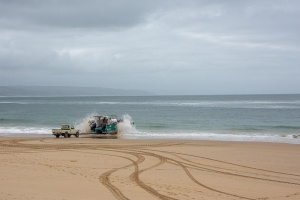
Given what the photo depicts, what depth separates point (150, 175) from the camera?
14.2m

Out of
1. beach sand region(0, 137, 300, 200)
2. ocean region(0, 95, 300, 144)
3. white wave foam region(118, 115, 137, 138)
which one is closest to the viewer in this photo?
beach sand region(0, 137, 300, 200)

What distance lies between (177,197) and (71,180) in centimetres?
419

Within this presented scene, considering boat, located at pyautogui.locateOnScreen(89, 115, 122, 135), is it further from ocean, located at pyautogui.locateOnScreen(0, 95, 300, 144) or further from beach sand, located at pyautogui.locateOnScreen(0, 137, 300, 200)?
beach sand, located at pyautogui.locateOnScreen(0, 137, 300, 200)

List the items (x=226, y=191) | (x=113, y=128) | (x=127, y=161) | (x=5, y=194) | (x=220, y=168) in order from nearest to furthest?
(x=5, y=194) → (x=226, y=191) → (x=220, y=168) → (x=127, y=161) → (x=113, y=128)

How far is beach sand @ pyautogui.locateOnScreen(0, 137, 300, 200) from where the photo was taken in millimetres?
11258

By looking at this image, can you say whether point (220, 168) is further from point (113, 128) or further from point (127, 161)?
point (113, 128)

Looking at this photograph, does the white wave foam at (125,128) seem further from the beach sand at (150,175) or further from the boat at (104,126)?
Result: the beach sand at (150,175)

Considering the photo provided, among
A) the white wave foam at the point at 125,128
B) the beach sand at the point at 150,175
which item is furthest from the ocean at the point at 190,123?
the beach sand at the point at 150,175

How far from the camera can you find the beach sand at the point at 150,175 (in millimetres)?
11258

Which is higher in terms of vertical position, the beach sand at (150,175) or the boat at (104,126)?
the boat at (104,126)

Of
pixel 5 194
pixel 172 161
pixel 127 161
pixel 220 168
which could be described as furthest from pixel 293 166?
pixel 5 194

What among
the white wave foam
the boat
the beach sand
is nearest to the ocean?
the white wave foam

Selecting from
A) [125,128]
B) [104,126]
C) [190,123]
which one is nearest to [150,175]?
[104,126]

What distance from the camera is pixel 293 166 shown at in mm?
16844
